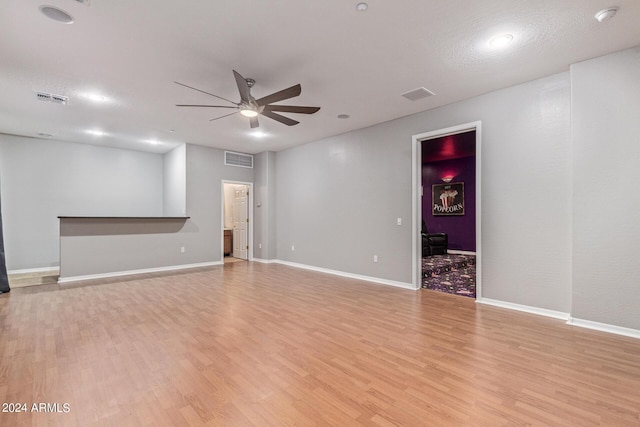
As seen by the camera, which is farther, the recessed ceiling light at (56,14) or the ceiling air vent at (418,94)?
the ceiling air vent at (418,94)

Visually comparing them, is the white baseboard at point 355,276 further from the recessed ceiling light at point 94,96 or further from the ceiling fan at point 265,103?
the recessed ceiling light at point 94,96

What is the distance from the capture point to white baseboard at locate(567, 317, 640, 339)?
9.36 feet

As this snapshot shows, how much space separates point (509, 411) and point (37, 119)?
7.62m

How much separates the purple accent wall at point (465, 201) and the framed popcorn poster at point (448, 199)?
0.12 meters

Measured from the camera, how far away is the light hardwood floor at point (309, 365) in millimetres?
1750

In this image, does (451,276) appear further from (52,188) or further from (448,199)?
(52,188)

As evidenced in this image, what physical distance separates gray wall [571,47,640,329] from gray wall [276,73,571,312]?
0.18 metres

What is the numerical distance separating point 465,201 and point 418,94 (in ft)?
17.8

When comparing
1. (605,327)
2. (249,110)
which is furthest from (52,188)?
(605,327)

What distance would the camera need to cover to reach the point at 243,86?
9.50ft

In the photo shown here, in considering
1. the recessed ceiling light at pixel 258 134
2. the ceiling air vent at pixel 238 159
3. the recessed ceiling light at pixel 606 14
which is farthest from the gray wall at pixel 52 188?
the recessed ceiling light at pixel 606 14

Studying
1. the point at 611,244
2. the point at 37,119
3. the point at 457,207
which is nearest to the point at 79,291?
the point at 37,119

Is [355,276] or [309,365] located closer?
[309,365]

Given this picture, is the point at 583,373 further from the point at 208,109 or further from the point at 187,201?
the point at 187,201
